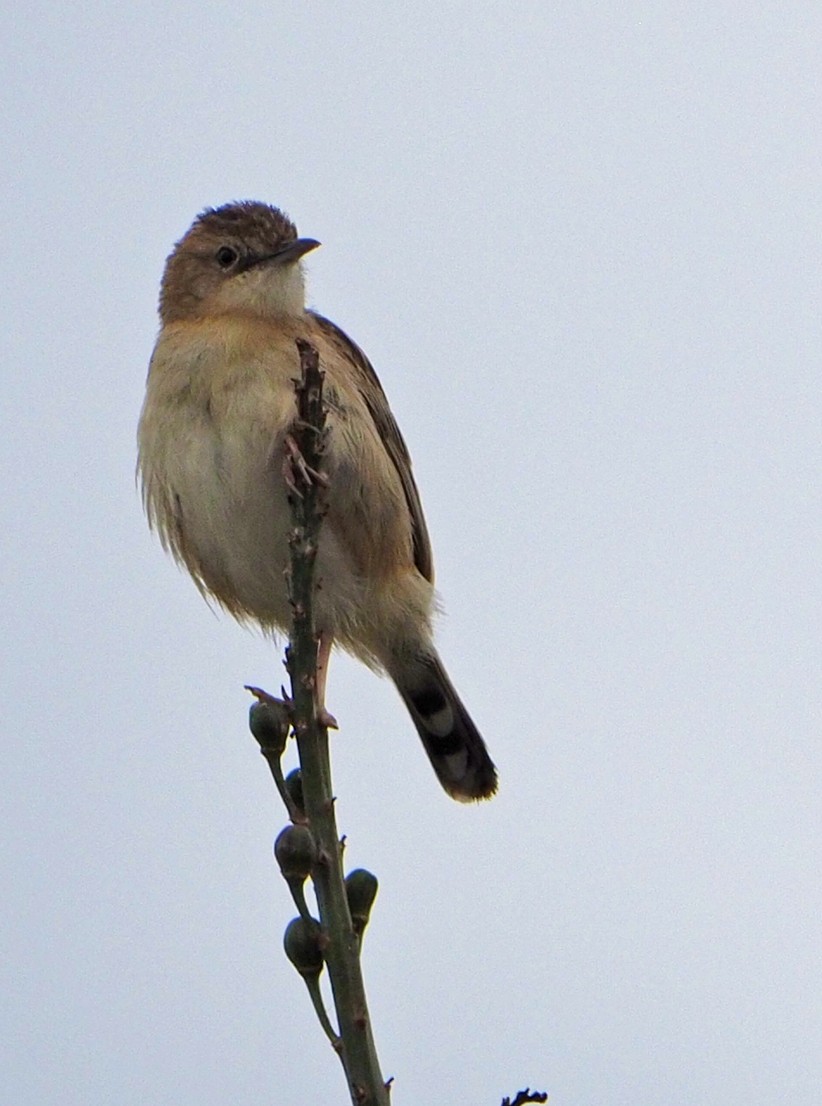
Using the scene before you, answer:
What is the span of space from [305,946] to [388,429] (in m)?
4.52

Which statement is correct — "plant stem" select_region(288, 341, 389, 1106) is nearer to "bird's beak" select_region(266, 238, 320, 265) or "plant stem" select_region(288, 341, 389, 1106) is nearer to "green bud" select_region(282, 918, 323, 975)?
"green bud" select_region(282, 918, 323, 975)

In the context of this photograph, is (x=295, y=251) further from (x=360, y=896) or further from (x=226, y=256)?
(x=360, y=896)

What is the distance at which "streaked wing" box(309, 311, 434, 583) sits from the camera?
7.03m

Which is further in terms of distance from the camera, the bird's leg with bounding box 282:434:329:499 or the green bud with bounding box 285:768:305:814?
the bird's leg with bounding box 282:434:329:499

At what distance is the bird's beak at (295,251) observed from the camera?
7.02 metres

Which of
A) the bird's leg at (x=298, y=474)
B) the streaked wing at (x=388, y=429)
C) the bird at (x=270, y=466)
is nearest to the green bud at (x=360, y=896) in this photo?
the bird's leg at (x=298, y=474)

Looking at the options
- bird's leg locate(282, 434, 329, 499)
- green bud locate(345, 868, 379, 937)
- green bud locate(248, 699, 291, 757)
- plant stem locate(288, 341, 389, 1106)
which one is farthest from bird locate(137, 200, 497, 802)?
green bud locate(345, 868, 379, 937)

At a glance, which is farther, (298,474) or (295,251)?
(295,251)

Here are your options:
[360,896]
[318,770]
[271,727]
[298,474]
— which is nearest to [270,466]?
[298,474]

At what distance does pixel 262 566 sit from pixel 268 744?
129 inches

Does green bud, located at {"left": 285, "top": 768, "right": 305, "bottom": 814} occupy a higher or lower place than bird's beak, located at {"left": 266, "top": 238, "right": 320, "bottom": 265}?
lower

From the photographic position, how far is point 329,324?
24.0 feet

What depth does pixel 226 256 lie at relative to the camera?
289 inches

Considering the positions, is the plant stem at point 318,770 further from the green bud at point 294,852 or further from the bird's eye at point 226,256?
the bird's eye at point 226,256
